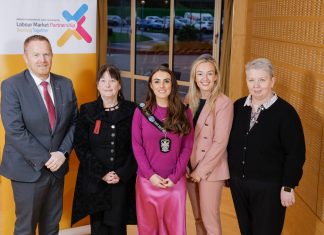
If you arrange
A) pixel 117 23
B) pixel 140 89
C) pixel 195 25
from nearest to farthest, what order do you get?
pixel 195 25
pixel 117 23
pixel 140 89

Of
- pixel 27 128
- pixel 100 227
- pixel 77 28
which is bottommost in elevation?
pixel 100 227

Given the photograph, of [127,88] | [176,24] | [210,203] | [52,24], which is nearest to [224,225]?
[210,203]

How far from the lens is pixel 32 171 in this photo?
293cm

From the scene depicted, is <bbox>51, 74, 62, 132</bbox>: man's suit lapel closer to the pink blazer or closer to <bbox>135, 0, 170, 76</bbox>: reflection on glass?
the pink blazer

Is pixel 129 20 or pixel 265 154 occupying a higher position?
pixel 129 20

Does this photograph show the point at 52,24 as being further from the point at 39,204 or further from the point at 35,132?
the point at 39,204

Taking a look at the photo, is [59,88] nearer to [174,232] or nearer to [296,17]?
[174,232]

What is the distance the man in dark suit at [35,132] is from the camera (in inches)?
113

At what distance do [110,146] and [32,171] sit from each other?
21.9 inches

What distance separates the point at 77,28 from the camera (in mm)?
3615

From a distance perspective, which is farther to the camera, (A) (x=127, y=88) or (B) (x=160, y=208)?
(A) (x=127, y=88)

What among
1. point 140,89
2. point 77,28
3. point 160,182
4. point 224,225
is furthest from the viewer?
point 140,89

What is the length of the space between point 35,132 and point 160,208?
1018mm

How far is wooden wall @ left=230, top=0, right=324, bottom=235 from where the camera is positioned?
3.21m
